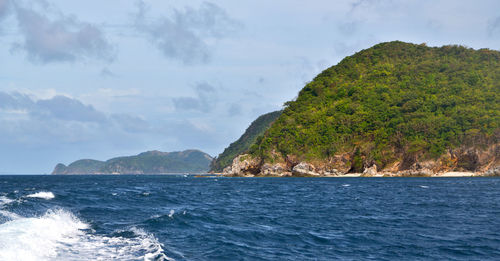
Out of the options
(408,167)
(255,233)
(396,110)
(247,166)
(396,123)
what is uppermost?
(396,110)

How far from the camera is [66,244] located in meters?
19.2

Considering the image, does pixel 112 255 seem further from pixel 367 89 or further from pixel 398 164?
pixel 367 89

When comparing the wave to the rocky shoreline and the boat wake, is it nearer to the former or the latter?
the boat wake

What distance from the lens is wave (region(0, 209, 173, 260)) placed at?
16328mm

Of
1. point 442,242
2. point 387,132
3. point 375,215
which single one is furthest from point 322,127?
point 442,242

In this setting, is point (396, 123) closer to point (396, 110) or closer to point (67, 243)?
point (396, 110)

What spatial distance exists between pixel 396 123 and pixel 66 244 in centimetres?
12917

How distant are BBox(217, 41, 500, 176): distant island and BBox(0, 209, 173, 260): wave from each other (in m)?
110

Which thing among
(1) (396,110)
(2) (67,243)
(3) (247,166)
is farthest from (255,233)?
(3) (247,166)

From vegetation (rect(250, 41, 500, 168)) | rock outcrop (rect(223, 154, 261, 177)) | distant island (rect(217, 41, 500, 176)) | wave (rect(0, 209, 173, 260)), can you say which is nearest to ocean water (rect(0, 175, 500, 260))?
wave (rect(0, 209, 173, 260))

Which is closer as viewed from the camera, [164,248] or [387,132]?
[164,248]

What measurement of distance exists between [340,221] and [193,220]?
995 cm

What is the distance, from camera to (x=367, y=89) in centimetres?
16200

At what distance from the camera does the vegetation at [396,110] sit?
120m
